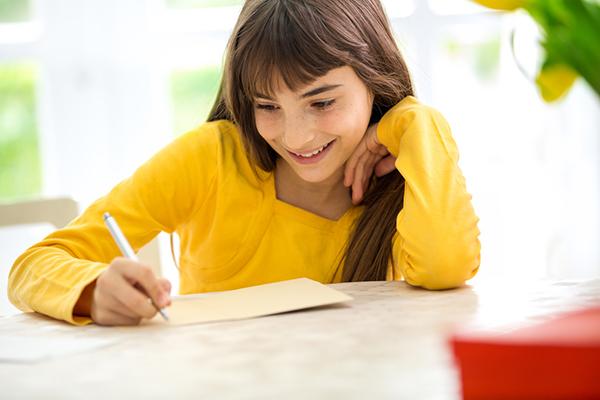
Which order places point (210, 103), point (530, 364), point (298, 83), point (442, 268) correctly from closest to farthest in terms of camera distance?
point (530, 364) → point (442, 268) → point (298, 83) → point (210, 103)

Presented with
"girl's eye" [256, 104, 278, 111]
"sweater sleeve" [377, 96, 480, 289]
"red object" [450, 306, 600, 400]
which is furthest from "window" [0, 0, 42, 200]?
"red object" [450, 306, 600, 400]

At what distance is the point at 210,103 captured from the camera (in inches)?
106

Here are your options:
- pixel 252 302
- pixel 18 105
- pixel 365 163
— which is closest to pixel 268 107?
pixel 365 163

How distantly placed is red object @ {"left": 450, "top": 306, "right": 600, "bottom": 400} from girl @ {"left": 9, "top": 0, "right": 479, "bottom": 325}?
56 centimetres

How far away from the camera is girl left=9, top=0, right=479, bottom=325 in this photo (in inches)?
51.0

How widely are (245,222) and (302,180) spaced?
131 mm

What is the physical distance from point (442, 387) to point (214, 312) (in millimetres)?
416

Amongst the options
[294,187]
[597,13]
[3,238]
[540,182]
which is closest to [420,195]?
[294,187]

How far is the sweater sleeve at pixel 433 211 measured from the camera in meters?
1.21

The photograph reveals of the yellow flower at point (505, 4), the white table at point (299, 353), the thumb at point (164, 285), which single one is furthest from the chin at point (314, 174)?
the yellow flower at point (505, 4)

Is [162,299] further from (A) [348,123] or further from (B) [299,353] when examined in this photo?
(A) [348,123]

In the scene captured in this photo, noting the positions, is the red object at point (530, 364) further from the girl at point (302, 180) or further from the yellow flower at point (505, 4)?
the girl at point (302, 180)

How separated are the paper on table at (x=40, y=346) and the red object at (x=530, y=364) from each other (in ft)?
1.38

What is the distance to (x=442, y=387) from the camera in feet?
2.26
